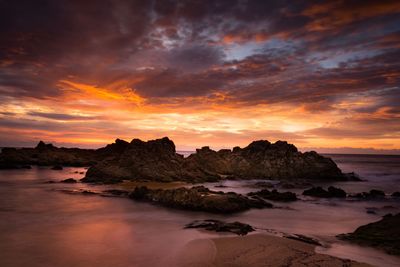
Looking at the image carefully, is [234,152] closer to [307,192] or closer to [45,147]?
[307,192]

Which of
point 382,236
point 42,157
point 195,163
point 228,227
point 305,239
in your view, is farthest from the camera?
point 42,157

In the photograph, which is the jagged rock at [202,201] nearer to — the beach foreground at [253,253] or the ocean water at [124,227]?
the ocean water at [124,227]

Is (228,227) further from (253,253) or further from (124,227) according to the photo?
(124,227)

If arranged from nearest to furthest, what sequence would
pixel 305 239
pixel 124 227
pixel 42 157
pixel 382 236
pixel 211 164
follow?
pixel 382 236, pixel 305 239, pixel 124 227, pixel 211 164, pixel 42 157

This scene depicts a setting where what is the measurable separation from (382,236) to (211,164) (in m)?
40.0

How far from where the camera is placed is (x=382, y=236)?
12.8 meters

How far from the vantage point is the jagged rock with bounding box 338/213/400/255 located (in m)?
11.8

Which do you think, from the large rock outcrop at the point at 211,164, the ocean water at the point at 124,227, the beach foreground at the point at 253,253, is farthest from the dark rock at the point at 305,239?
the large rock outcrop at the point at 211,164

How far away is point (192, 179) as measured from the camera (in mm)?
38375

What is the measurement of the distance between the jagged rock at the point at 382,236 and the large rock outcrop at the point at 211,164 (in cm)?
2513

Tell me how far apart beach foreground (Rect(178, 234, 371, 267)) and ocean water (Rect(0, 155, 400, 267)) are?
2.19 ft

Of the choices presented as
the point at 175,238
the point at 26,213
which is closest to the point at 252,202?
the point at 175,238

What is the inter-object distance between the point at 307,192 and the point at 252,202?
10223 mm

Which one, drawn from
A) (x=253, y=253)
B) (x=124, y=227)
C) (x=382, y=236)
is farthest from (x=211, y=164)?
(x=253, y=253)
